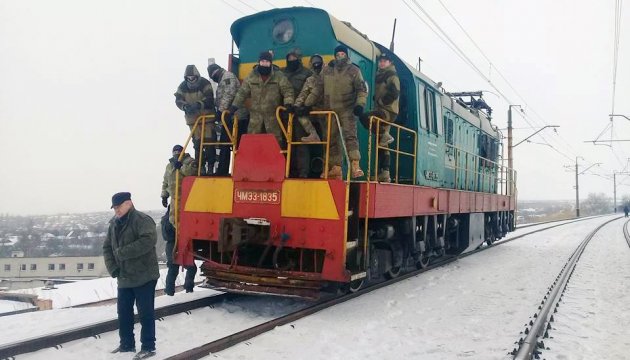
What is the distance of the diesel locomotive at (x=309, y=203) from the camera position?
618 cm

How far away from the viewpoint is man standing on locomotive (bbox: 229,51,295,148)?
263 inches

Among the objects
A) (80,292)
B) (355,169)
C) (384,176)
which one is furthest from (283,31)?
(80,292)

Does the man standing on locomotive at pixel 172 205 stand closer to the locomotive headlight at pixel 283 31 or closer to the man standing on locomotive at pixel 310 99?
the man standing on locomotive at pixel 310 99

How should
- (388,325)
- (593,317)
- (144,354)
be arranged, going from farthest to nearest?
(593,317)
(388,325)
(144,354)

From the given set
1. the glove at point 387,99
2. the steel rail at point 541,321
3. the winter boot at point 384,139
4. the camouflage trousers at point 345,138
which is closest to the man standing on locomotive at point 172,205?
the camouflage trousers at point 345,138

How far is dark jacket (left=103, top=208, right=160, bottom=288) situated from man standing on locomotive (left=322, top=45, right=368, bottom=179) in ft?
8.83

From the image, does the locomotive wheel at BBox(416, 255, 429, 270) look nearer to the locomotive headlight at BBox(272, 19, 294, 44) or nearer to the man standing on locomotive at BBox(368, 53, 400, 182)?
the man standing on locomotive at BBox(368, 53, 400, 182)

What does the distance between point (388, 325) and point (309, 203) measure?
171 centimetres

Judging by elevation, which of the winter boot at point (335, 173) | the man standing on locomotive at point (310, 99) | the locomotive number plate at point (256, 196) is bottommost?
the locomotive number plate at point (256, 196)

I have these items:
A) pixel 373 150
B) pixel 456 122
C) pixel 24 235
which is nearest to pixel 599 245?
pixel 456 122

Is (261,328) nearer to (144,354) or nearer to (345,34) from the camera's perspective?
(144,354)

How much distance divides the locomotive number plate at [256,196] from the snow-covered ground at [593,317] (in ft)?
11.3

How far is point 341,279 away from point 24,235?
74.1 metres

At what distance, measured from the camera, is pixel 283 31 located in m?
7.64
